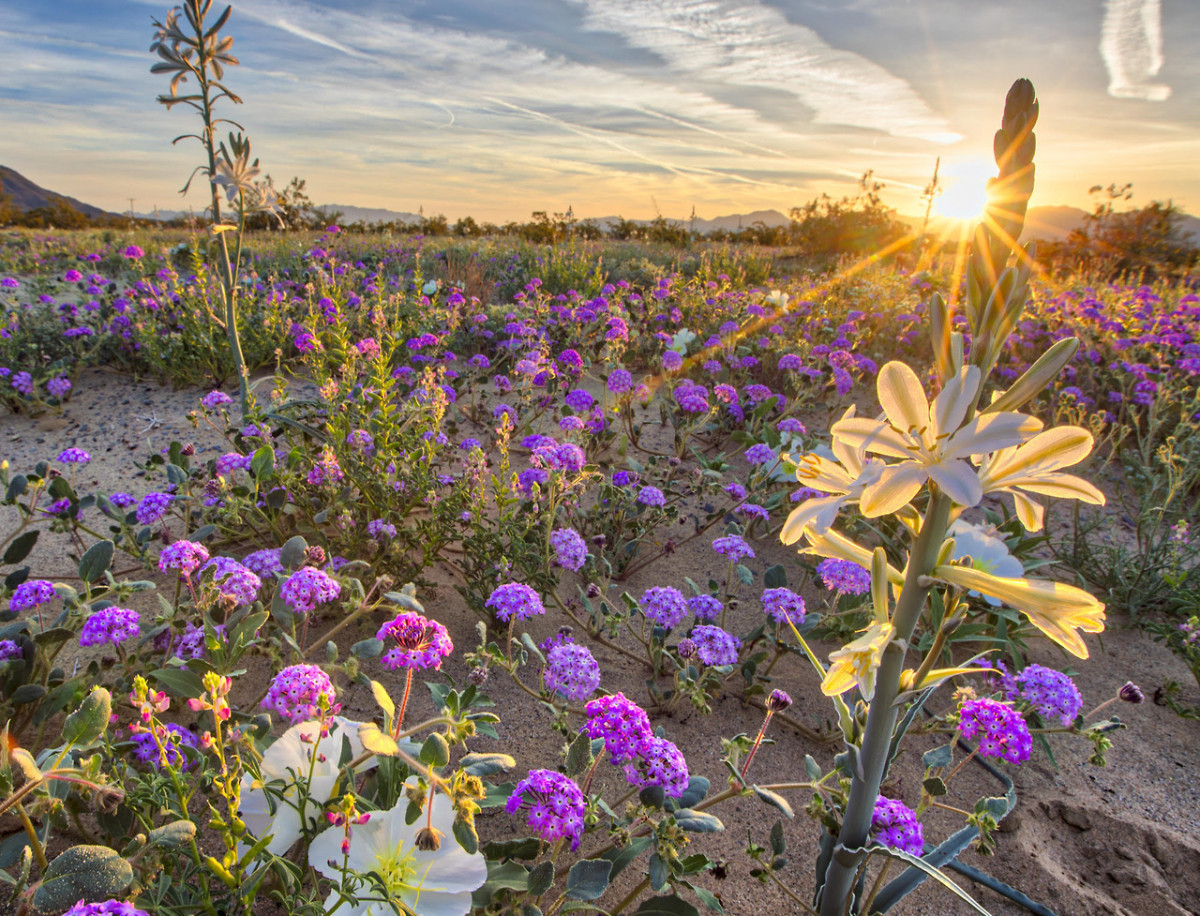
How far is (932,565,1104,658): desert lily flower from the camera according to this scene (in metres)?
0.75

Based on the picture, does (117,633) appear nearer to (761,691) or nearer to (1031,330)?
(761,691)

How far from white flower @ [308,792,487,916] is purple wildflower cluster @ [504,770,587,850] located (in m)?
0.16

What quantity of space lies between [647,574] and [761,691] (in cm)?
103

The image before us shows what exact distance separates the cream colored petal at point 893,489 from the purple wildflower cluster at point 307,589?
1.47 m

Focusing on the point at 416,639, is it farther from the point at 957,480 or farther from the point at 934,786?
the point at 934,786

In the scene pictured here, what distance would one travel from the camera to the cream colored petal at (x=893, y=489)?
0.79 m

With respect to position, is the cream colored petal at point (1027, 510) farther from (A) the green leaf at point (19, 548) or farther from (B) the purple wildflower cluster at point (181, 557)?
(A) the green leaf at point (19, 548)

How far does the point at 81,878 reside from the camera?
3.15ft

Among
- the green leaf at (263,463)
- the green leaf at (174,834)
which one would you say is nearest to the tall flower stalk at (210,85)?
the green leaf at (263,463)

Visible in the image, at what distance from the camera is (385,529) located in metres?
2.40

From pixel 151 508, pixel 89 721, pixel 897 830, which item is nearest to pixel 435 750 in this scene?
pixel 89 721

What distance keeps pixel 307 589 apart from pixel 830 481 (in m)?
1.44

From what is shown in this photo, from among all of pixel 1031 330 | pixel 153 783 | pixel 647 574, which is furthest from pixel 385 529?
pixel 1031 330

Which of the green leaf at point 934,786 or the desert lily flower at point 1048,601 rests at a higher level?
the desert lily flower at point 1048,601
